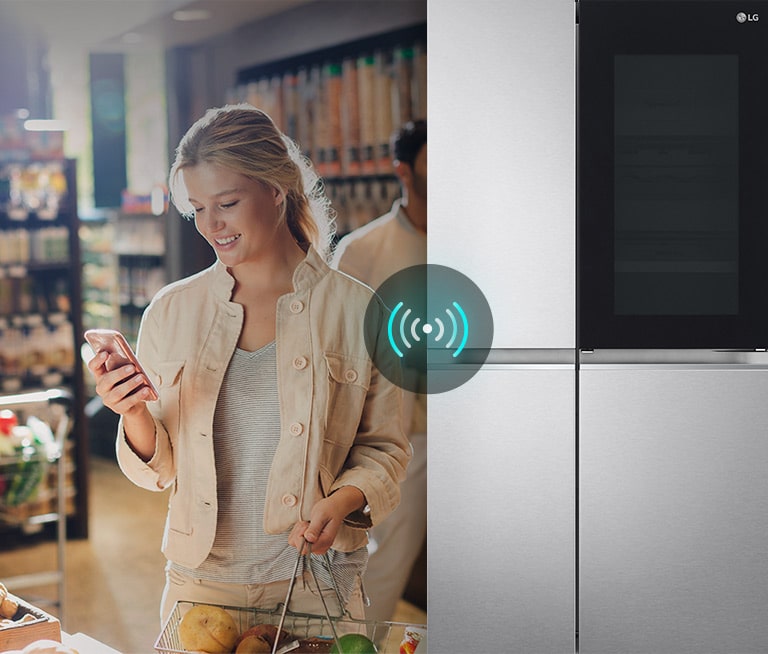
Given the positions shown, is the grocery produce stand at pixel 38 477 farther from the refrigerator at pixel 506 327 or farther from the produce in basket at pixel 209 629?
the refrigerator at pixel 506 327

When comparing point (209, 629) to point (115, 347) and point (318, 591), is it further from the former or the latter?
point (115, 347)

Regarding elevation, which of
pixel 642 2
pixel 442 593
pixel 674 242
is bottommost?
pixel 442 593

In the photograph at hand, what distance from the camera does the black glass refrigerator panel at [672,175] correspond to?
176 cm

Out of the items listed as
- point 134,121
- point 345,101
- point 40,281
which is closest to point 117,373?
point 40,281

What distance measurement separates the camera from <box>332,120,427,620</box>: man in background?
179 centimetres

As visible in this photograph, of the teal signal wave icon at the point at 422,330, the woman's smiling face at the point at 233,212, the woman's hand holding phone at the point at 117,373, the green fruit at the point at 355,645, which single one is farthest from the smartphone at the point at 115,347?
the green fruit at the point at 355,645

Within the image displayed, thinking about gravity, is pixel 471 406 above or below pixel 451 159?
below

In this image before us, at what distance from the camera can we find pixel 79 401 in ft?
5.91

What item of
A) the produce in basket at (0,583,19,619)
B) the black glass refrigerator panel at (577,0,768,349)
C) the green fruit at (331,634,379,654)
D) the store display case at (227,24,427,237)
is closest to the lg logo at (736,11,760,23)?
the black glass refrigerator panel at (577,0,768,349)

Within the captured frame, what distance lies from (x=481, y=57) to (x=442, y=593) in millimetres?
1132

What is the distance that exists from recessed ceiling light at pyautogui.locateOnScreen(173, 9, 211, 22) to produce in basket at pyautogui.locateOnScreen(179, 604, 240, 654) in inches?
49.1

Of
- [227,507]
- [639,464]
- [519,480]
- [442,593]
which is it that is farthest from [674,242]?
[227,507]

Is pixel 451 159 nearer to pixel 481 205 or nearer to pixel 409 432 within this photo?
pixel 481 205

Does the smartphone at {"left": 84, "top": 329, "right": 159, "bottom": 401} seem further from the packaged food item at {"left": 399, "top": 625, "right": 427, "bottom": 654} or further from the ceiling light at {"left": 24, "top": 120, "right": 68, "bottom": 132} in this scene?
the packaged food item at {"left": 399, "top": 625, "right": 427, "bottom": 654}
